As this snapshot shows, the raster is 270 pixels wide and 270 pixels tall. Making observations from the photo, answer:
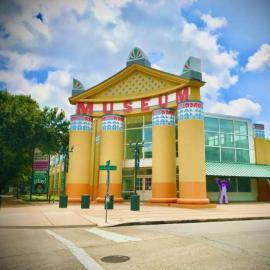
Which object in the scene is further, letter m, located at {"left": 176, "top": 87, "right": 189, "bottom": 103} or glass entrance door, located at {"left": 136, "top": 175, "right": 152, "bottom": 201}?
glass entrance door, located at {"left": 136, "top": 175, "right": 152, "bottom": 201}

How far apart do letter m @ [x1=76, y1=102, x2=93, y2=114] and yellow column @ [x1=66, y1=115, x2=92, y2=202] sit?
83 cm

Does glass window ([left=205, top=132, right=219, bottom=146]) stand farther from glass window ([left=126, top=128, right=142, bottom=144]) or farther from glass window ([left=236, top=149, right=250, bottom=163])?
glass window ([left=126, top=128, right=142, bottom=144])

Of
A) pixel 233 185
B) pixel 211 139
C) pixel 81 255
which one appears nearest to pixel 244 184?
pixel 233 185

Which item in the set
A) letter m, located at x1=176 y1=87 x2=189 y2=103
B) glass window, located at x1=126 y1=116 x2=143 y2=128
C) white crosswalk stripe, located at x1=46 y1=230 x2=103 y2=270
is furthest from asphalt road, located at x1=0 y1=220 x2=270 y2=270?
glass window, located at x1=126 y1=116 x2=143 y2=128

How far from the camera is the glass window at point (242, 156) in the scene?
32.3 m

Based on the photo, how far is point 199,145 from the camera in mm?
23312

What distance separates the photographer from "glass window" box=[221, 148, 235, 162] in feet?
103

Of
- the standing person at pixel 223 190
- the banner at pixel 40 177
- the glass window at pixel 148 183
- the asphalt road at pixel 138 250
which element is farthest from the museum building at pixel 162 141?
the asphalt road at pixel 138 250

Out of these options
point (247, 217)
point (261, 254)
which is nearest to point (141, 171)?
point (247, 217)

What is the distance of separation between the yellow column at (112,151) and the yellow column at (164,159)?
351 centimetres

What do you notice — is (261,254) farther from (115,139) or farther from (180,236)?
(115,139)

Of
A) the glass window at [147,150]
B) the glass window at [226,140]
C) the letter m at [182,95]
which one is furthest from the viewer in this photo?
the glass window at [226,140]

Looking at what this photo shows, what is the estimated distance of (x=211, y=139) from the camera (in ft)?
101

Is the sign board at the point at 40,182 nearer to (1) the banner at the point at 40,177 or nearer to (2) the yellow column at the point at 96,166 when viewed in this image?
(1) the banner at the point at 40,177
